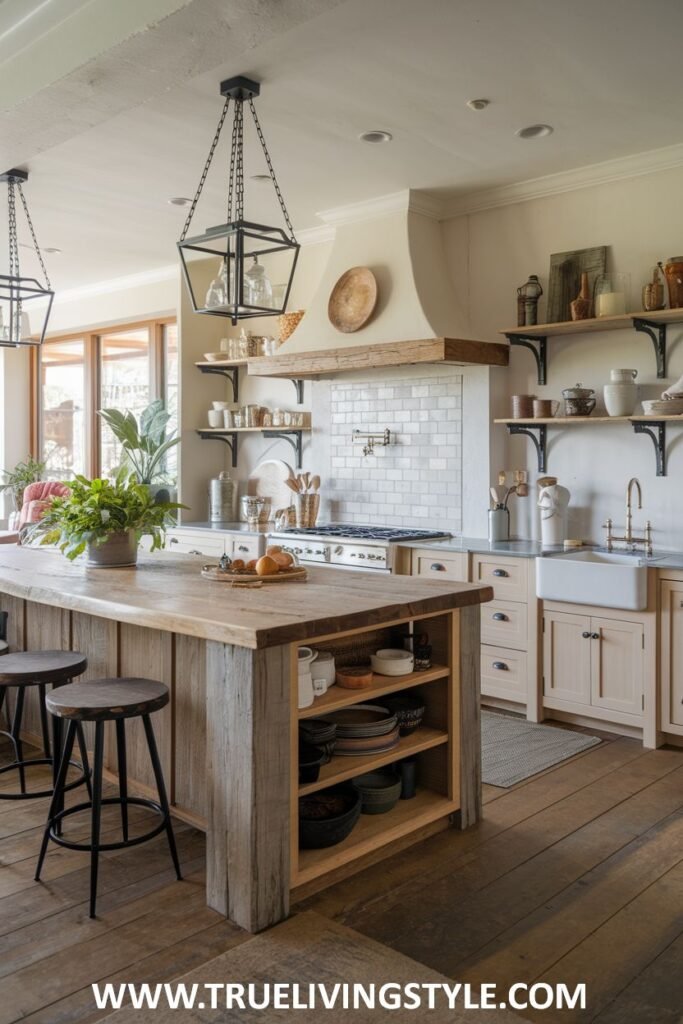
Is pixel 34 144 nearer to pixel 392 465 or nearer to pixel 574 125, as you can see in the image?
pixel 574 125

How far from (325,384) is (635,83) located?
3.04 m

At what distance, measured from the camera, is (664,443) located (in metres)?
4.68

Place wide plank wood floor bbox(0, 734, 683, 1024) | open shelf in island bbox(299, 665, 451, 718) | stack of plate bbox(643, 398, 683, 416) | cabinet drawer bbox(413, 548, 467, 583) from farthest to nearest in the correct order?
cabinet drawer bbox(413, 548, 467, 583) → stack of plate bbox(643, 398, 683, 416) → open shelf in island bbox(299, 665, 451, 718) → wide plank wood floor bbox(0, 734, 683, 1024)

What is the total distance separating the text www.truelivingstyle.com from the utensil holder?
3.98m

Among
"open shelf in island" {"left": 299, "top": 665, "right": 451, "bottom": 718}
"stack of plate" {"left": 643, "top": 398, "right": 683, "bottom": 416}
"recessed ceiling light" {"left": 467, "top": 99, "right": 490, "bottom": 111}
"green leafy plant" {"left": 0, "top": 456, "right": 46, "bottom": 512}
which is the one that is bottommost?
"open shelf in island" {"left": 299, "top": 665, "right": 451, "bottom": 718}

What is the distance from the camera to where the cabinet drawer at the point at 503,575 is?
4676 mm

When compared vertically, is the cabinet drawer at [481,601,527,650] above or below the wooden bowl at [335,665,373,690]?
below

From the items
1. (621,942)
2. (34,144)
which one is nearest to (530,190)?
(34,144)

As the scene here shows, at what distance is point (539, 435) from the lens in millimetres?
5191

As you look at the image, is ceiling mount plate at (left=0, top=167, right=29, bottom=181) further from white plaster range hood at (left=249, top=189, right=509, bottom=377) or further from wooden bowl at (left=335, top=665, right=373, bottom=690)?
wooden bowl at (left=335, top=665, right=373, bottom=690)

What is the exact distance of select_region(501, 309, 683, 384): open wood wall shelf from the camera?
4.51m

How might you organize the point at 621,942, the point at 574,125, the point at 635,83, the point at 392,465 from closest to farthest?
the point at 621,942
the point at 635,83
the point at 574,125
the point at 392,465

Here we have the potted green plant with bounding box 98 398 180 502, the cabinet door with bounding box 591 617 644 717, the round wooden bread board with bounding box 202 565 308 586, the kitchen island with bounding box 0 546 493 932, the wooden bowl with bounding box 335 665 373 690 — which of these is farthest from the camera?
the potted green plant with bounding box 98 398 180 502

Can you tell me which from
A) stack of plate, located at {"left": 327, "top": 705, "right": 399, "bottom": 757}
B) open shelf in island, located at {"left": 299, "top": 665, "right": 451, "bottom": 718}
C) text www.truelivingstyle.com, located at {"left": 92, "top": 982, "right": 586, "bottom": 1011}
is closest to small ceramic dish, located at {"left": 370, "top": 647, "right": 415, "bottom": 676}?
open shelf in island, located at {"left": 299, "top": 665, "right": 451, "bottom": 718}
